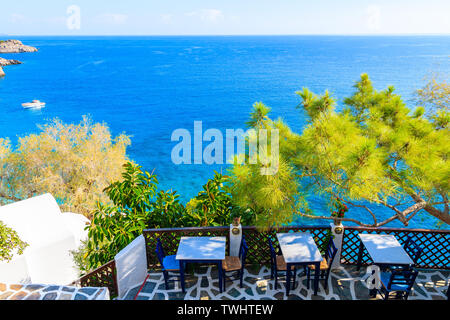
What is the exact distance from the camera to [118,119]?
52.3 meters

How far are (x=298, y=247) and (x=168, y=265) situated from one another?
2.67 metres

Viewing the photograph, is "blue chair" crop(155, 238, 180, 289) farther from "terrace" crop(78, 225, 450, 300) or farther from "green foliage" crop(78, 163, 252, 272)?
"green foliage" crop(78, 163, 252, 272)

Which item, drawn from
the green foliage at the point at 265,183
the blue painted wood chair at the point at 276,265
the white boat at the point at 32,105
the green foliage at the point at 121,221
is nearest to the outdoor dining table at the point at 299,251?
the blue painted wood chair at the point at 276,265

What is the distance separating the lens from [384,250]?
625 centimetres

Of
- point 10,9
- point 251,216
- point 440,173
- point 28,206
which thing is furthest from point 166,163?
point 10,9

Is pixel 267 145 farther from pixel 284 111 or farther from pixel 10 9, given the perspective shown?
pixel 10 9

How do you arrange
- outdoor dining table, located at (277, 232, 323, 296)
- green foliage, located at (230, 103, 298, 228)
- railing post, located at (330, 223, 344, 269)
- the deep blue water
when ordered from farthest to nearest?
1. the deep blue water
2. railing post, located at (330, 223, 344, 269)
3. outdoor dining table, located at (277, 232, 323, 296)
4. green foliage, located at (230, 103, 298, 228)

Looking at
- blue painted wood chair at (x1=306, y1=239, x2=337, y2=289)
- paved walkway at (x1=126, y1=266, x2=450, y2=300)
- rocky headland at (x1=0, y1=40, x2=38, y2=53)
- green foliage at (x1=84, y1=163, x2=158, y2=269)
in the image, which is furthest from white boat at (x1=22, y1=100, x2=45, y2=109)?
rocky headland at (x1=0, y1=40, x2=38, y2=53)

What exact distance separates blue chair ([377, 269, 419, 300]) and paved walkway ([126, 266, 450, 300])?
39cm

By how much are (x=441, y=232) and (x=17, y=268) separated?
10.3 m

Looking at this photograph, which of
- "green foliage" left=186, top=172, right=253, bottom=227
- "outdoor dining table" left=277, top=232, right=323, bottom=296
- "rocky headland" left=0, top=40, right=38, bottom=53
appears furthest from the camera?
"rocky headland" left=0, top=40, right=38, bottom=53

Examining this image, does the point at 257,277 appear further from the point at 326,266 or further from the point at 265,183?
the point at 265,183

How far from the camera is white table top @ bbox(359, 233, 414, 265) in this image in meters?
6.00

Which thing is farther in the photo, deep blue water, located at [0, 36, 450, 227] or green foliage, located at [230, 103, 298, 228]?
deep blue water, located at [0, 36, 450, 227]
